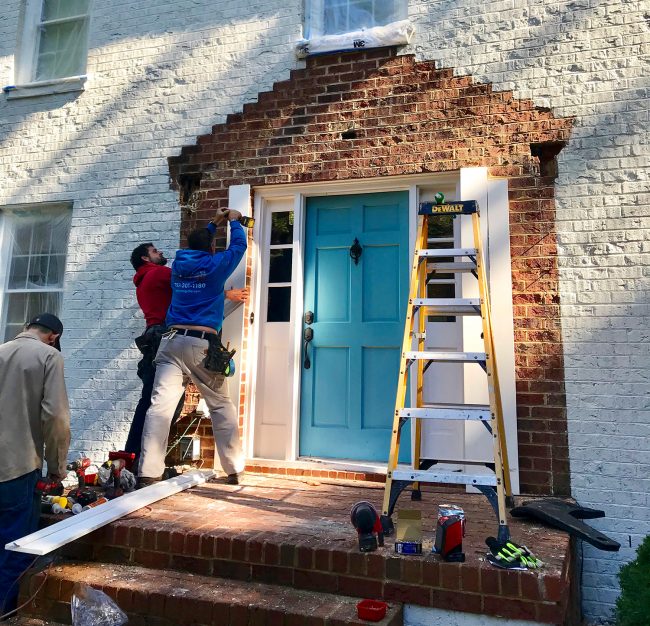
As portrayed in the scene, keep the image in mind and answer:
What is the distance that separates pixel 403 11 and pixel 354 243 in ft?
6.65

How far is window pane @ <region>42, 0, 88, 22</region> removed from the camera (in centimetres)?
619

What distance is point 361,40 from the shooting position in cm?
491

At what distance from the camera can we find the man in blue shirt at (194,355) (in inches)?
160

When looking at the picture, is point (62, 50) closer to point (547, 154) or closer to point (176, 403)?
point (176, 403)

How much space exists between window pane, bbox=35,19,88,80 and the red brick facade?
1942mm

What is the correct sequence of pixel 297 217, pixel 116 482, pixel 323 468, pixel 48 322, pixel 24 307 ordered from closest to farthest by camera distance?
pixel 48 322 → pixel 116 482 → pixel 323 468 → pixel 297 217 → pixel 24 307

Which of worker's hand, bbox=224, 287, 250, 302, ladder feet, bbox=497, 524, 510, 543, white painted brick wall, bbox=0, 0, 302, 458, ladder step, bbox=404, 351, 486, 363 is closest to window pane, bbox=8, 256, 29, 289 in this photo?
white painted brick wall, bbox=0, 0, 302, 458

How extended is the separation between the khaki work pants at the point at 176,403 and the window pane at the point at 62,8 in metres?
4.15

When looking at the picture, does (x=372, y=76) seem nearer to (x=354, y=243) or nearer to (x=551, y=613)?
(x=354, y=243)

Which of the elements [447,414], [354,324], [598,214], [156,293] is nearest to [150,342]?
[156,293]

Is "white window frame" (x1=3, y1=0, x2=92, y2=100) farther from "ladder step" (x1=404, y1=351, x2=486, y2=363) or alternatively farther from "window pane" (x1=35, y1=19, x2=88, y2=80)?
"ladder step" (x1=404, y1=351, x2=486, y2=363)

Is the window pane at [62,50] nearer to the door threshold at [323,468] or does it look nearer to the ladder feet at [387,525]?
the door threshold at [323,468]

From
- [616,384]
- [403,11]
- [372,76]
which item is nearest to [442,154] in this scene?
[372,76]

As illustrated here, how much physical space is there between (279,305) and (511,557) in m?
2.92
